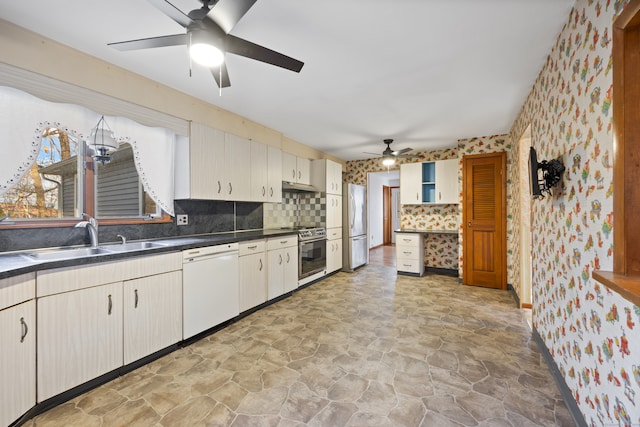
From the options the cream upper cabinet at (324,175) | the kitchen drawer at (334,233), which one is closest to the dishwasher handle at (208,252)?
the kitchen drawer at (334,233)

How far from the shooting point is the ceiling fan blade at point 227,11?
1.27m

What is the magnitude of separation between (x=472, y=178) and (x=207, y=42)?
13.9 feet

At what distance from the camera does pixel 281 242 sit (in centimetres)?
367

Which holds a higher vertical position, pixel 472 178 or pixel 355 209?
pixel 472 178

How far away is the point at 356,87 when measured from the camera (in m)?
2.64

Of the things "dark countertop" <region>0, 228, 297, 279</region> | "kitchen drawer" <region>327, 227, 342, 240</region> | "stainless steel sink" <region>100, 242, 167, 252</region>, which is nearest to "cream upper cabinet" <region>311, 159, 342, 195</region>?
"kitchen drawer" <region>327, 227, 342, 240</region>

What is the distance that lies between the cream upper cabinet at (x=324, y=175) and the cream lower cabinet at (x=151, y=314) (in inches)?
119

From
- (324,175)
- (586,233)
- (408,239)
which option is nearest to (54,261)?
(586,233)

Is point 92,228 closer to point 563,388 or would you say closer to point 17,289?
point 17,289

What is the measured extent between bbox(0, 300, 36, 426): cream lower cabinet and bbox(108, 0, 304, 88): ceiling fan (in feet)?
5.24

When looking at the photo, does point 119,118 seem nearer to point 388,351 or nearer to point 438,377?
point 388,351

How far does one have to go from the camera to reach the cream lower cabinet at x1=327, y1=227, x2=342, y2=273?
16.1 feet

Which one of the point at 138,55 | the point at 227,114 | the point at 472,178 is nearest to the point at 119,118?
the point at 138,55

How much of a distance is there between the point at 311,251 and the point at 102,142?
2941 mm
